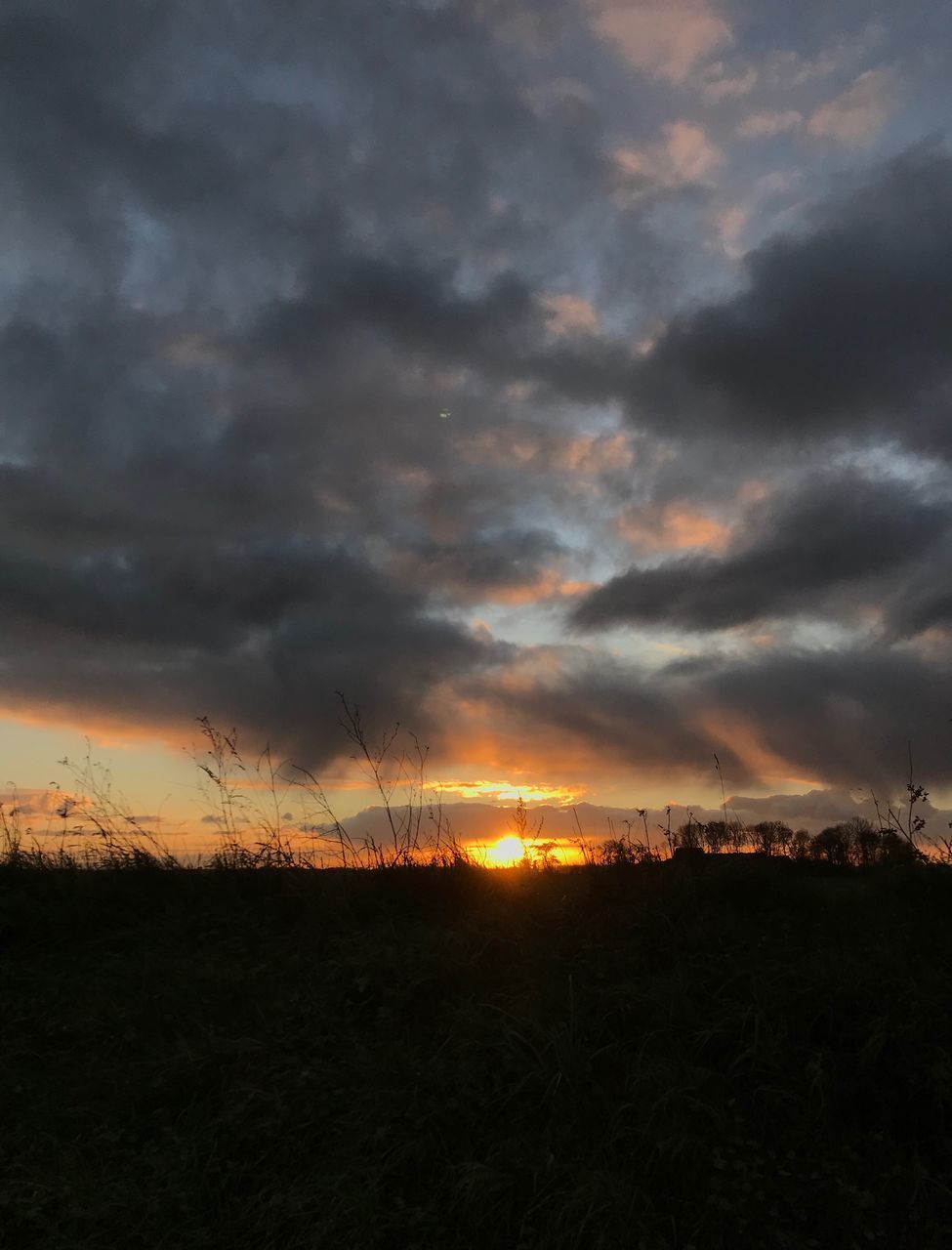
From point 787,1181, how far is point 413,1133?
A: 196 centimetres

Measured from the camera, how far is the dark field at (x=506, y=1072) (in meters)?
4.77

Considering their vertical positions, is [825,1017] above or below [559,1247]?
above

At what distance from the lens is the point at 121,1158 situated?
557 centimetres

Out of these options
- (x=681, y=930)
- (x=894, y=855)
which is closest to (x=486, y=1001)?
(x=681, y=930)

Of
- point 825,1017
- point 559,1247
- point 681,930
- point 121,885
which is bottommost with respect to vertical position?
point 559,1247

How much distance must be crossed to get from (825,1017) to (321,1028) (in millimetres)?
3234

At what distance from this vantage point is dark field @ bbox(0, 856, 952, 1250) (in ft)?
15.6

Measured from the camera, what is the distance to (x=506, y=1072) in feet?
18.8

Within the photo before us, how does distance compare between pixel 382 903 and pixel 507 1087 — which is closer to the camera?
pixel 507 1087

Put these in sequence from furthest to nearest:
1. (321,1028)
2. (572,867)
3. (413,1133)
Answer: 1. (572,867)
2. (321,1028)
3. (413,1133)

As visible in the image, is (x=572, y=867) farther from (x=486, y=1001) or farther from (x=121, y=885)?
(x=121, y=885)

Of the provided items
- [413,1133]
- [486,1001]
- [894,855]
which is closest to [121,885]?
[486,1001]

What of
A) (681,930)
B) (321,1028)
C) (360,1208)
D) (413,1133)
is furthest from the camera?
(681,930)

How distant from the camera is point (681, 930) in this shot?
714 cm
